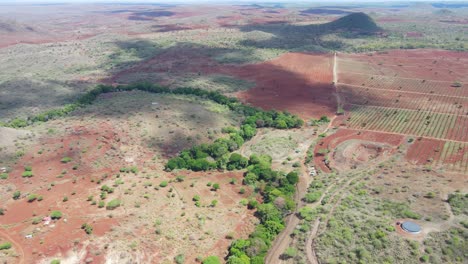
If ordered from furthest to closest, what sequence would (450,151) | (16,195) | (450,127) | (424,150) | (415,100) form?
(415,100)
(450,127)
(424,150)
(450,151)
(16,195)

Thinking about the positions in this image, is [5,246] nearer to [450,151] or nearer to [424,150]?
[424,150]

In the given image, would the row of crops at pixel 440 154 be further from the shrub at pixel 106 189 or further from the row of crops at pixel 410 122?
the shrub at pixel 106 189

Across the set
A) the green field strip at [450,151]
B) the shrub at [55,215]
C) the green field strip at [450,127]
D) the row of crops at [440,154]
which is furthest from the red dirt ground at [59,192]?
the green field strip at [450,127]

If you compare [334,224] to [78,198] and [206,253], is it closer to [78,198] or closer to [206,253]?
[206,253]

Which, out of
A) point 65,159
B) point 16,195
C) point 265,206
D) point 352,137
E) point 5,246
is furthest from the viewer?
point 352,137

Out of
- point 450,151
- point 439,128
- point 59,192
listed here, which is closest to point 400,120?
point 439,128

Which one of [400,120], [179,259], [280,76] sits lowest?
[179,259]

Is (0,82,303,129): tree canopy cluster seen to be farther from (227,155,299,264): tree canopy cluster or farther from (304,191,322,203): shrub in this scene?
(304,191,322,203): shrub
